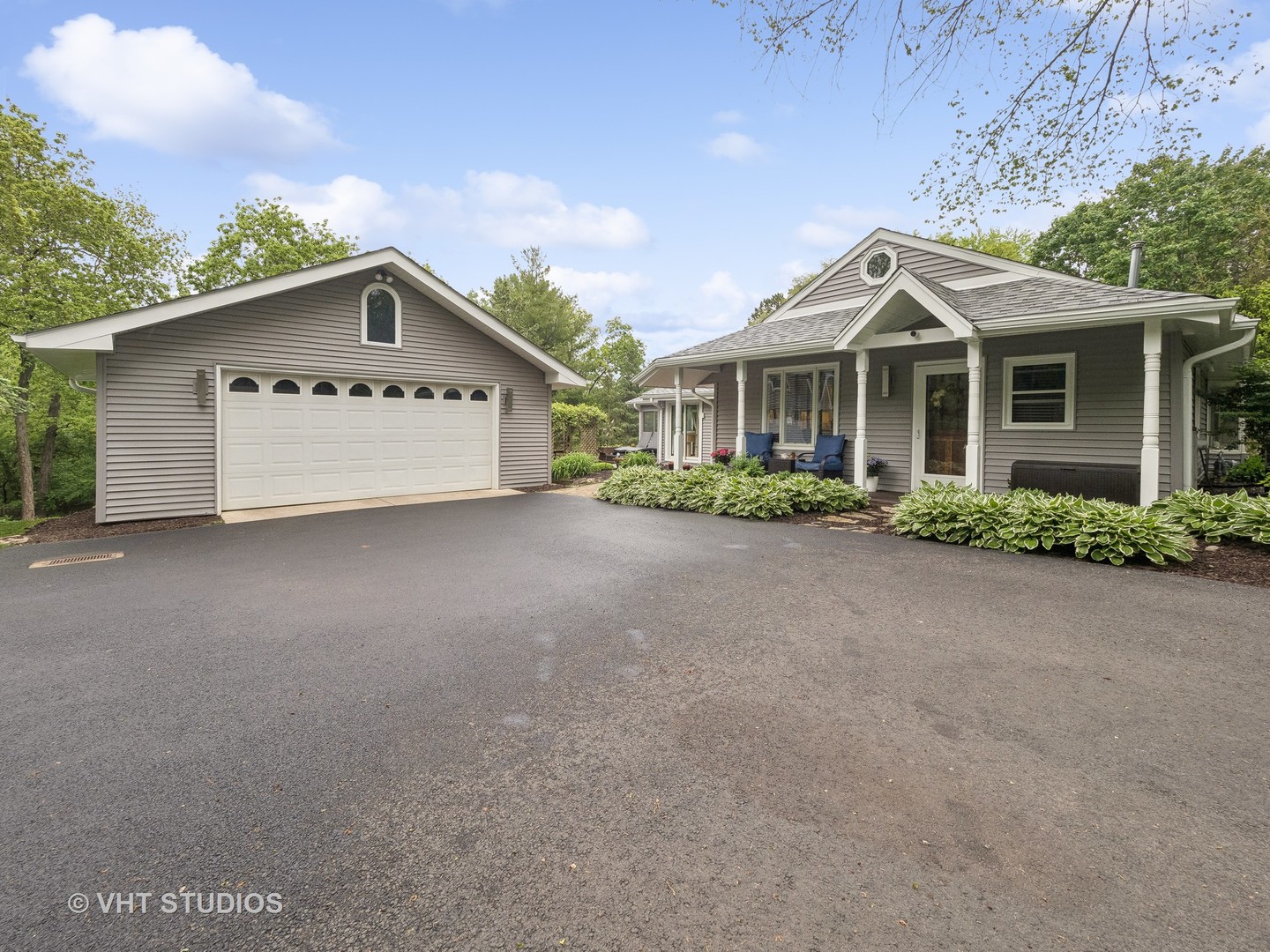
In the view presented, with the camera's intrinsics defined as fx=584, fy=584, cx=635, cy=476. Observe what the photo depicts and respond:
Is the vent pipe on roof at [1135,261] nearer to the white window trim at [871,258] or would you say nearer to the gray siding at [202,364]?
the white window trim at [871,258]

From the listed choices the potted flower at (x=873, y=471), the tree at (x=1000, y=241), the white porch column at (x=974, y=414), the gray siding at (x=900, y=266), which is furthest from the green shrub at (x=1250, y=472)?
the tree at (x=1000, y=241)

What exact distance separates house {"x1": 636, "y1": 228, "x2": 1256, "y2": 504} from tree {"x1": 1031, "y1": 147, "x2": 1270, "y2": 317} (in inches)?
460

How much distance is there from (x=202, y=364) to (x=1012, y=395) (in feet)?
40.4

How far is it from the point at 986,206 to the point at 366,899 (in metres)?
7.19

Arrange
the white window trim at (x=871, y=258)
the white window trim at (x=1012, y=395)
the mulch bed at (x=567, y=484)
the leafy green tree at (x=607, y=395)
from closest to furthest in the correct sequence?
the white window trim at (x=1012, y=395), the white window trim at (x=871, y=258), the mulch bed at (x=567, y=484), the leafy green tree at (x=607, y=395)

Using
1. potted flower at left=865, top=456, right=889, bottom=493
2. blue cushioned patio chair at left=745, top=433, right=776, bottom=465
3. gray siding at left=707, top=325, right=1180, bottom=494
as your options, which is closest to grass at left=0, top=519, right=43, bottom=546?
blue cushioned patio chair at left=745, top=433, right=776, bottom=465

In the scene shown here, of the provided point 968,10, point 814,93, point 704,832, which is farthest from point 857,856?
point 968,10

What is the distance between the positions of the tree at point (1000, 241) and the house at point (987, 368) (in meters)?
17.5

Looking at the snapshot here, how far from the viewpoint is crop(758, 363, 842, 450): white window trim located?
36.3ft

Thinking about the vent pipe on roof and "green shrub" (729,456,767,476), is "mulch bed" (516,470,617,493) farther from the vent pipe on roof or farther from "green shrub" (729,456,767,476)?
the vent pipe on roof

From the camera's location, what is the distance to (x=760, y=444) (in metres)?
11.9

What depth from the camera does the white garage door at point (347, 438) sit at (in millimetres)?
9047

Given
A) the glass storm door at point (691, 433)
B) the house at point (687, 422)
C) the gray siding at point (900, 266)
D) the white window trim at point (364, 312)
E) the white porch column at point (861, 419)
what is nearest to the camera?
the white porch column at point (861, 419)

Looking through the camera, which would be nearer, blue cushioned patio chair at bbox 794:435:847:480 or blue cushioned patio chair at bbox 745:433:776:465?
blue cushioned patio chair at bbox 794:435:847:480
